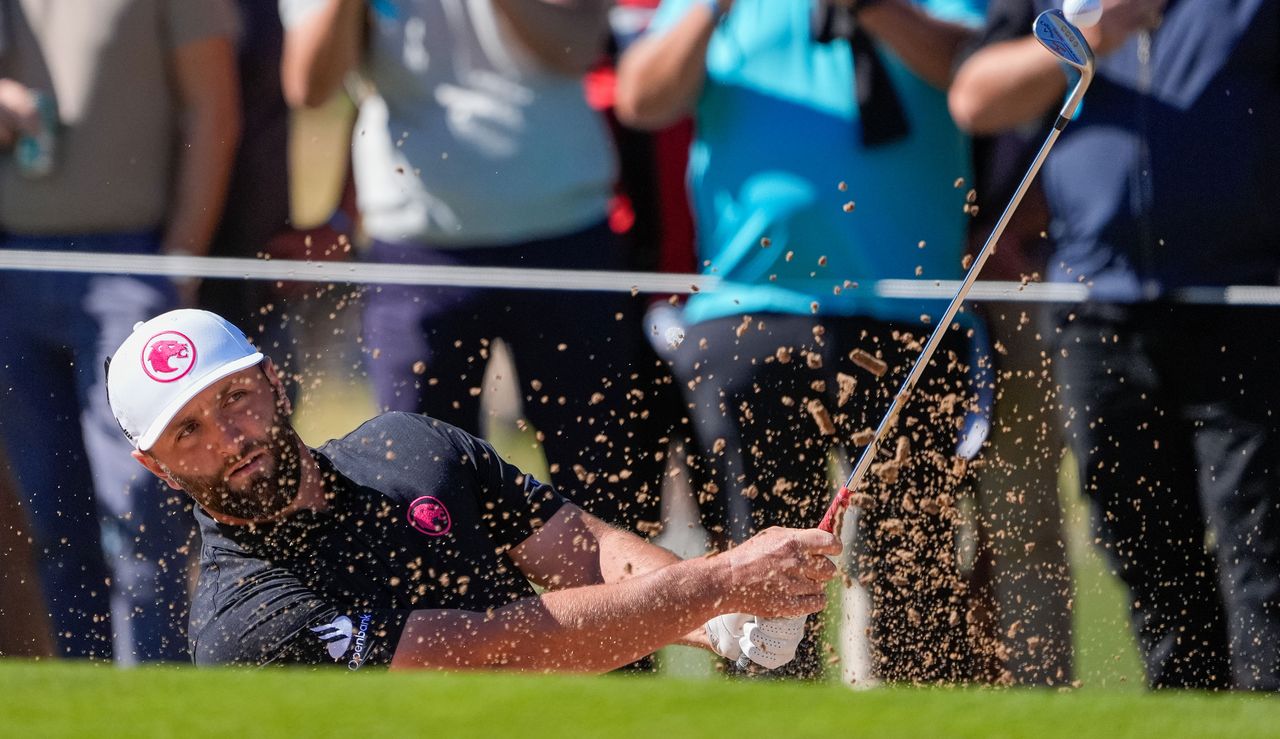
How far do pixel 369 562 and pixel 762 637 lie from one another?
0.81m

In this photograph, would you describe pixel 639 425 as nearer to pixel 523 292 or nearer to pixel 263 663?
pixel 523 292

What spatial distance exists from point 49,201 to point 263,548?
4.04ft

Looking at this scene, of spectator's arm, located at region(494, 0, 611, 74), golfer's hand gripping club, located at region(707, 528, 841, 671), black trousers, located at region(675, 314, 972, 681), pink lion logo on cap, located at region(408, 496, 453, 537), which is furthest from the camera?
spectator's arm, located at region(494, 0, 611, 74)

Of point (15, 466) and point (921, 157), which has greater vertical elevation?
point (921, 157)

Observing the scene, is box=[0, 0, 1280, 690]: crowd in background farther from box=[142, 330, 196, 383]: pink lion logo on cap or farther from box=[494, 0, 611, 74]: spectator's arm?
box=[142, 330, 196, 383]: pink lion logo on cap

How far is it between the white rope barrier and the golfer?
21.5 inches

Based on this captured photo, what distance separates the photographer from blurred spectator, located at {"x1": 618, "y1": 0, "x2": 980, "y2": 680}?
4348 mm

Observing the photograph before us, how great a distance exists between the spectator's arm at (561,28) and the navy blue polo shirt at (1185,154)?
890mm

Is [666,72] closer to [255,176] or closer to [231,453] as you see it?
[255,176]

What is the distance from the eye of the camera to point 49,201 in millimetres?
4539

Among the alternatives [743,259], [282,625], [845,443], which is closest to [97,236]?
[282,625]

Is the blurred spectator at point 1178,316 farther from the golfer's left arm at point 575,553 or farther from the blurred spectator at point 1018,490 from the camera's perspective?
the golfer's left arm at point 575,553

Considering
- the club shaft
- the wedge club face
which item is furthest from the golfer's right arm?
the wedge club face

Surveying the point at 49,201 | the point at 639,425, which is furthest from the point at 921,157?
the point at 49,201
